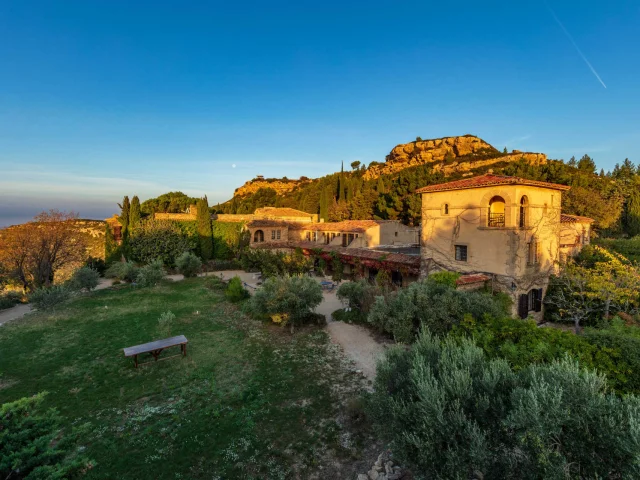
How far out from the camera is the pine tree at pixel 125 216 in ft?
101

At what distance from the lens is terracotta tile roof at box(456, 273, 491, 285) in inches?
560

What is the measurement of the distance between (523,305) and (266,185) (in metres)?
100

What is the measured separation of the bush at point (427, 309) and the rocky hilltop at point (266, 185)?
9168 cm

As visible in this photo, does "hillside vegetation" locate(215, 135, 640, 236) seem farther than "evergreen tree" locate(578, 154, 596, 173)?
No

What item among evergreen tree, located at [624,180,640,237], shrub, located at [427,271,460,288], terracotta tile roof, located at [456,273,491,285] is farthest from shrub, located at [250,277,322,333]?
evergreen tree, located at [624,180,640,237]

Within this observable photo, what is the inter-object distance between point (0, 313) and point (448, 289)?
2463 cm

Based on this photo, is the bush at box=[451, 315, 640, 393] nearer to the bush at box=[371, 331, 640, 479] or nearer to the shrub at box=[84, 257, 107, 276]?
the bush at box=[371, 331, 640, 479]

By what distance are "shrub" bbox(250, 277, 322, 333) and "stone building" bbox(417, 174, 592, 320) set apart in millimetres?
8409

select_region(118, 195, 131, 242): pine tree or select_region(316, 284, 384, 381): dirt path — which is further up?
select_region(118, 195, 131, 242): pine tree

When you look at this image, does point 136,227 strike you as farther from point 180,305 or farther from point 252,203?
point 252,203

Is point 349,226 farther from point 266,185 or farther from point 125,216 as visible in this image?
point 266,185

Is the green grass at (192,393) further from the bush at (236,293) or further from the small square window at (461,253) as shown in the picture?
the small square window at (461,253)

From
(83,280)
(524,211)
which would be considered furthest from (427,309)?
(83,280)

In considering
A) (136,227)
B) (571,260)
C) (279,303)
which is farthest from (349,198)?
(279,303)
